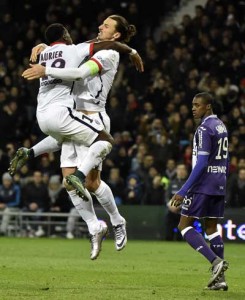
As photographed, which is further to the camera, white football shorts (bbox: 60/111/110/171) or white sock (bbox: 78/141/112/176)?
white football shorts (bbox: 60/111/110/171)

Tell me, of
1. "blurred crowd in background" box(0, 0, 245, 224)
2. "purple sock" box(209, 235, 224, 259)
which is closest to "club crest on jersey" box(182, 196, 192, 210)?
"purple sock" box(209, 235, 224, 259)

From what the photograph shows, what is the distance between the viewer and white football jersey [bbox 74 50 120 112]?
451 inches

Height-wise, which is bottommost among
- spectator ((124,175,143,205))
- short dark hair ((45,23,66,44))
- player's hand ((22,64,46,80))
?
spectator ((124,175,143,205))

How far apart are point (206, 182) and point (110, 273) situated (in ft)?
8.09

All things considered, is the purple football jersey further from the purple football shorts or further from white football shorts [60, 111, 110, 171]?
white football shorts [60, 111, 110, 171]

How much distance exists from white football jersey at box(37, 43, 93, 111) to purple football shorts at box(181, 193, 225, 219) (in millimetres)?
1837

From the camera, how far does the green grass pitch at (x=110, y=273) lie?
1001 centimetres

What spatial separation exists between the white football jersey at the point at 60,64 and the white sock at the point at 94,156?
575mm

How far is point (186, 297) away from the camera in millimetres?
9812

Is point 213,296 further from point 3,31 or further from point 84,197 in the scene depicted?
point 3,31

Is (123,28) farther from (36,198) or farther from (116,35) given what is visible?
(36,198)

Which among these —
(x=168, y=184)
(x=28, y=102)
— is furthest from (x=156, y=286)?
(x=28, y=102)

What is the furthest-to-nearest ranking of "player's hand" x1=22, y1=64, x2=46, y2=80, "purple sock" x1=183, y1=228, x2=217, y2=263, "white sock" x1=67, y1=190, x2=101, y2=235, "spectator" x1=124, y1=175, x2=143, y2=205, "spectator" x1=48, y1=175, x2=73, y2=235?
"spectator" x1=48, y1=175, x2=73, y2=235, "spectator" x1=124, y1=175, x2=143, y2=205, "white sock" x1=67, y1=190, x2=101, y2=235, "purple sock" x1=183, y1=228, x2=217, y2=263, "player's hand" x1=22, y1=64, x2=46, y2=80

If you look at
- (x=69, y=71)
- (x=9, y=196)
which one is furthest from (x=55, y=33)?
(x=9, y=196)
